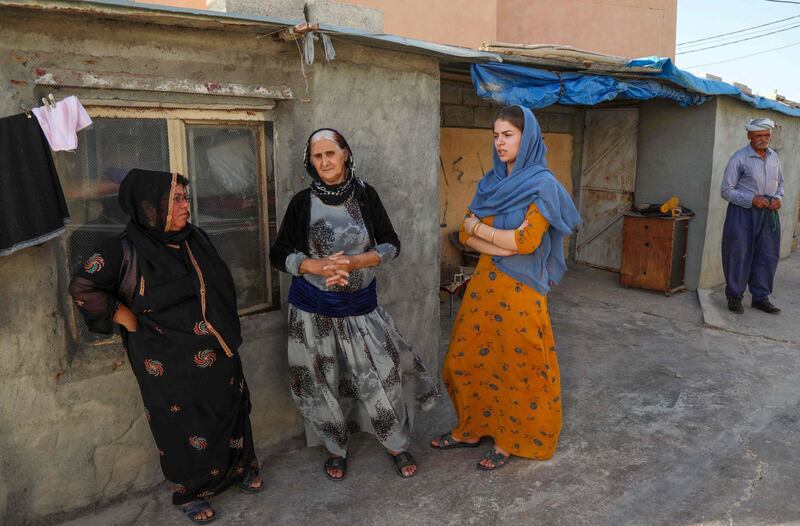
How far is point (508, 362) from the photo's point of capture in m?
3.17

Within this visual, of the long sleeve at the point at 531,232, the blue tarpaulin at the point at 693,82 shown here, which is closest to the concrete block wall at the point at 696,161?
the blue tarpaulin at the point at 693,82

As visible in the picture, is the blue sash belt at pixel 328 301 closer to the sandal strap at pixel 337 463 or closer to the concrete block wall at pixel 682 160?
the sandal strap at pixel 337 463

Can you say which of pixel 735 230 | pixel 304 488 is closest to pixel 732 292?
pixel 735 230

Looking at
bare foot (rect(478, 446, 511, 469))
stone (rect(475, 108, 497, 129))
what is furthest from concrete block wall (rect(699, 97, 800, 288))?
bare foot (rect(478, 446, 511, 469))

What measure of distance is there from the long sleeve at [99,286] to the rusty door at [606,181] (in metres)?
6.85

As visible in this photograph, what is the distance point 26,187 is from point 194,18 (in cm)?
100

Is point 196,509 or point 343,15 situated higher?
point 343,15

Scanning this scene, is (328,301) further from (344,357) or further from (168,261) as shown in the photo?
(168,261)

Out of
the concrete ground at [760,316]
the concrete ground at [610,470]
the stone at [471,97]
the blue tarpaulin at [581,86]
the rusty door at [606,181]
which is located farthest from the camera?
the rusty door at [606,181]

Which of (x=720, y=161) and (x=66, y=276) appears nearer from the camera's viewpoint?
(x=66, y=276)

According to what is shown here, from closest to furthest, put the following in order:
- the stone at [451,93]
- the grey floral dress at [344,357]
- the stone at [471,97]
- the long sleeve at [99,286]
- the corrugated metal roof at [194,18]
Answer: the corrugated metal roof at [194,18] → the long sleeve at [99,286] → the grey floral dress at [344,357] → the stone at [451,93] → the stone at [471,97]

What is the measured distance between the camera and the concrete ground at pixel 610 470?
2902mm

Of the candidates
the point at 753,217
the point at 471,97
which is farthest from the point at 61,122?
the point at 753,217

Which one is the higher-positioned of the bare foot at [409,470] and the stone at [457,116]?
the stone at [457,116]
